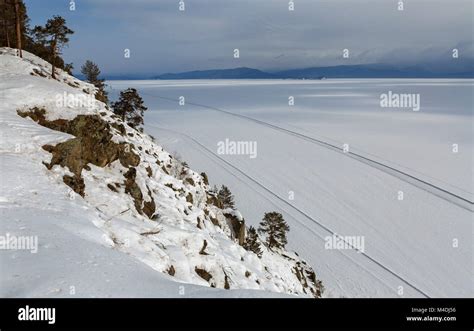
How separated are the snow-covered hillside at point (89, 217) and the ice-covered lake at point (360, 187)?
11.3m

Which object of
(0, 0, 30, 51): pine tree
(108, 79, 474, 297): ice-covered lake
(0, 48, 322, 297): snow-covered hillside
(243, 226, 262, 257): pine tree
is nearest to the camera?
(0, 48, 322, 297): snow-covered hillside

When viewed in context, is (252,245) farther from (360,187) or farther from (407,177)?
(407,177)

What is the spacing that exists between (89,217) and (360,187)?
Result: 44384mm

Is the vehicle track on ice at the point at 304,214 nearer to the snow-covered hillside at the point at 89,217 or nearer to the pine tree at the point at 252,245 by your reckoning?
the snow-covered hillside at the point at 89,217

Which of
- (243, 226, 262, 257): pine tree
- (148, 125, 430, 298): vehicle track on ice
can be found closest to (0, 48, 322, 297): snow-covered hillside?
(243, 226, 262, 257): pine tree

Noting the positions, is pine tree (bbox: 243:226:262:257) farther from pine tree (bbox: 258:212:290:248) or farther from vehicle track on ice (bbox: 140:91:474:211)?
vehicle track on ice (bbox: 140:91:474:211)

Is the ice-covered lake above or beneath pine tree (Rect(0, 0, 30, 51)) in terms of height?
beneath

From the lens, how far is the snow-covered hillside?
6676mm

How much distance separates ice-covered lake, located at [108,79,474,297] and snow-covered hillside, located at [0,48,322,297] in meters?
11.3

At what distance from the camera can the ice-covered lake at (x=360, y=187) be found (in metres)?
29.5

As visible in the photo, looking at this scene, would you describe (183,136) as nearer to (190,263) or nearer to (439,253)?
(439,253)

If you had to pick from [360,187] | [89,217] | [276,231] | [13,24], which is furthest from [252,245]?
[13,24]

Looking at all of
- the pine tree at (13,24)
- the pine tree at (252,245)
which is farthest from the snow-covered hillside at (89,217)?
the pine tree at (13,24)

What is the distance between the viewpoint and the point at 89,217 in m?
10.4
